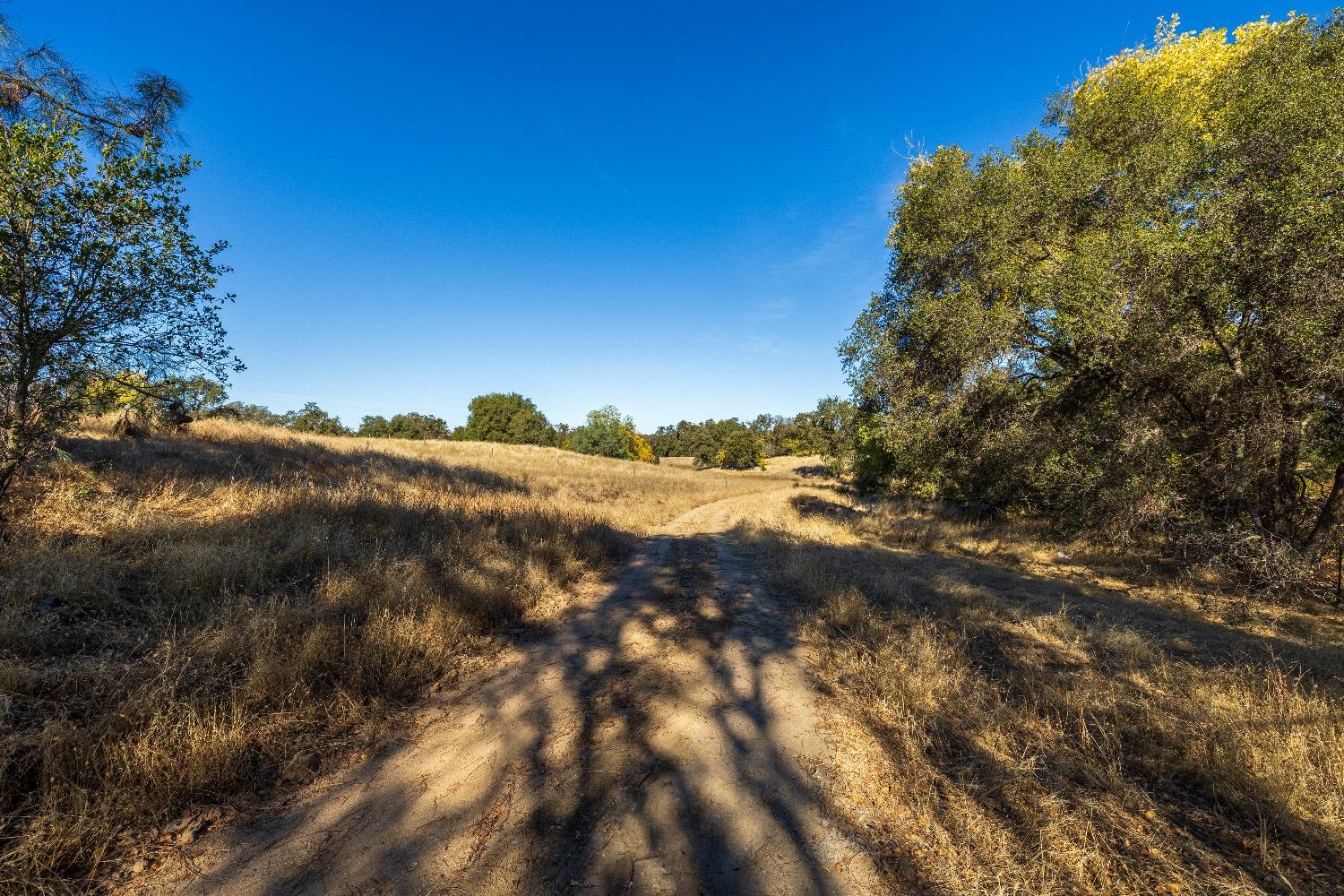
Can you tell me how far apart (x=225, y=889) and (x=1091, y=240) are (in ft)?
47.0

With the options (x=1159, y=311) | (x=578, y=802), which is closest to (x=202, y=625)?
(x=578, y=802)

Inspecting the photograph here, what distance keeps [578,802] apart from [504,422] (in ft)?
263

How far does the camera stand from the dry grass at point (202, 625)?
3025mm

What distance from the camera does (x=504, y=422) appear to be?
78.5 m

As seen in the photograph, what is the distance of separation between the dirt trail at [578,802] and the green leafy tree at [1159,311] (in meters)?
9.01

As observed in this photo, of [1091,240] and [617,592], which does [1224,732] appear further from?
[1091,240]

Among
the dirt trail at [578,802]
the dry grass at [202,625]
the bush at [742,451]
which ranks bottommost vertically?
the dirt trail at [578,802]

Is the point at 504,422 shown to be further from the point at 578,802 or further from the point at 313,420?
the point at 578,802

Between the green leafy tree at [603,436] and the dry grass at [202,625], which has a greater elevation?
the green leafy tree at [603,436]


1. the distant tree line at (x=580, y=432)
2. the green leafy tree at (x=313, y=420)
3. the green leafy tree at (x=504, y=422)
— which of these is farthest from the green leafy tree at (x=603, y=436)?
the green leafy tree at (x=313, y=420)

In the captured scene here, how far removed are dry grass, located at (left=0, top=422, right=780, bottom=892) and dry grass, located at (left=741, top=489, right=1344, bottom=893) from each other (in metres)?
4.31

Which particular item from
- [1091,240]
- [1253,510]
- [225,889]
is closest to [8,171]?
[225,889]

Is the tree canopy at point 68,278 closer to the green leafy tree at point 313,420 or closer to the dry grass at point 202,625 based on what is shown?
the dry grass at point 202,625

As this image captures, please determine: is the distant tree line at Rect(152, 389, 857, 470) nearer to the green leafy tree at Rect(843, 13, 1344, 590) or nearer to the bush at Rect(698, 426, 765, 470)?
the bush at Rect(698, 426, 765, 470)
